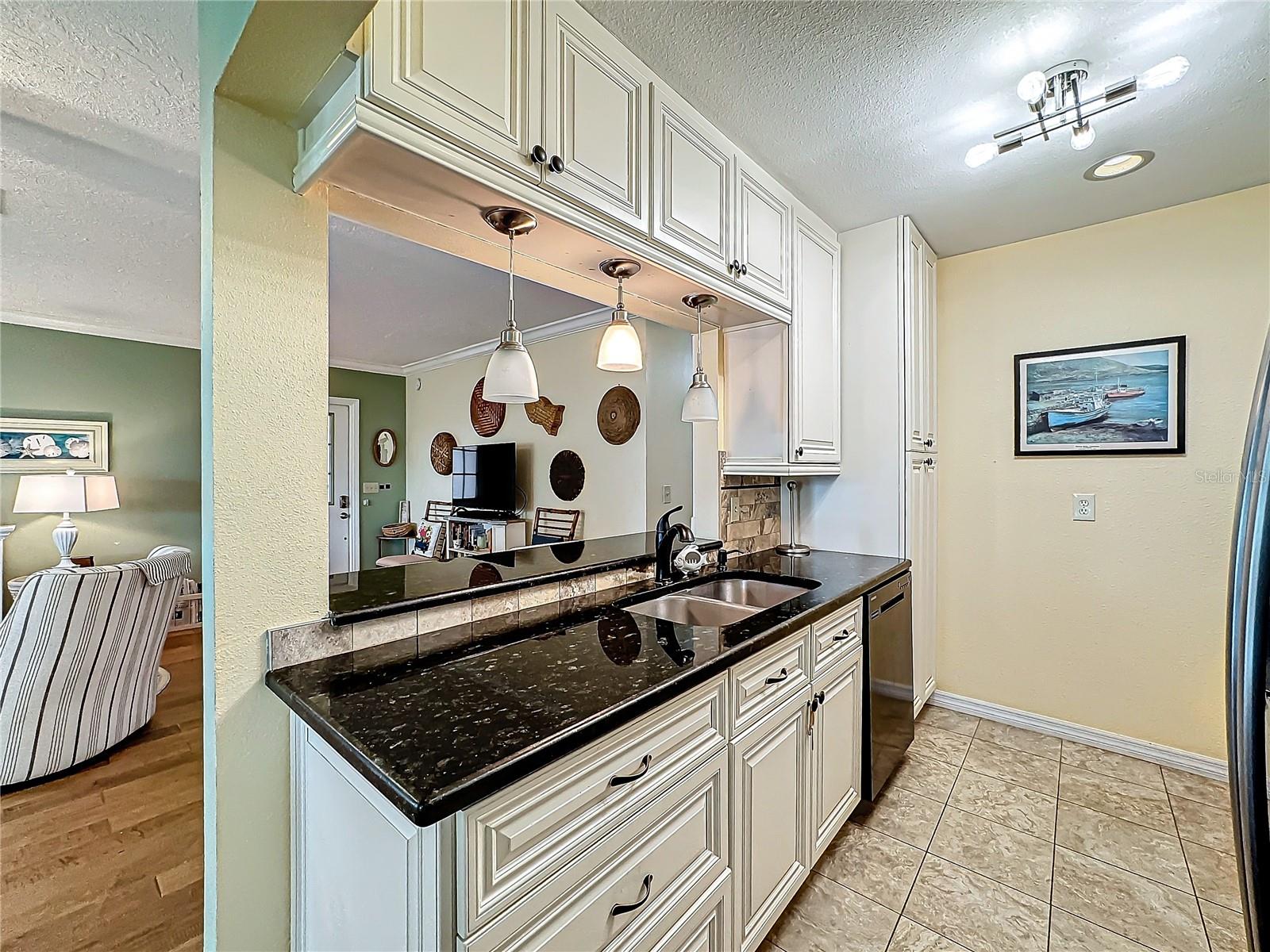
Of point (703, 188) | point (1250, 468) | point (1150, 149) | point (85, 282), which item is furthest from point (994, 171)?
point (85, 282)

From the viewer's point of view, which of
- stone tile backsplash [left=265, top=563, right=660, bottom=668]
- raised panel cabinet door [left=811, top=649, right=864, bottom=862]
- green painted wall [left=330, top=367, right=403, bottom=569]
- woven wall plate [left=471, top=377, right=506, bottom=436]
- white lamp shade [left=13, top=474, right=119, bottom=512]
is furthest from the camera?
green painted wall [left=330, top=367, right=403, bottom=569]

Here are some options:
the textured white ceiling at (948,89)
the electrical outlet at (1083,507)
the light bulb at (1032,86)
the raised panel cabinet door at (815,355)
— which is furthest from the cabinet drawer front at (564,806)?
the electrical outlet at (1083,507)

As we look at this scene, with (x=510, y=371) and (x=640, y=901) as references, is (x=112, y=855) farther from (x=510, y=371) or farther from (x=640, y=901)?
(x=510, y=371)

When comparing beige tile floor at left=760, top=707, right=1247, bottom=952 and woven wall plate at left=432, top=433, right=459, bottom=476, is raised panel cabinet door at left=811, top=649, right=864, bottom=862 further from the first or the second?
woven wall plate at left=432, top=433, right=459, bottom=476

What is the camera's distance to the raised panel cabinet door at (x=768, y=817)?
1322mm

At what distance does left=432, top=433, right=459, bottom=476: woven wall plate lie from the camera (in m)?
3.87

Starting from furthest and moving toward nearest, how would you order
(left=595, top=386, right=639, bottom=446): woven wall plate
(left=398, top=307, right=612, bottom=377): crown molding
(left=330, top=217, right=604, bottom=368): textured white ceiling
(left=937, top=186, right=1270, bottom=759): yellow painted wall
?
(left=398, top=307, right=612, bottom=377): crown molding → (left=595, top=386, right=639, bottom=446): woven wall plate → (left=330, top=217, right=604, bottom=368): textured white ceiling → (left=937, top=186, right=1270, bottom=759): yellow painted wall

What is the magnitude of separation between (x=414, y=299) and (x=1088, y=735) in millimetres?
4029

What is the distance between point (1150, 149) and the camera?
1.94 metres

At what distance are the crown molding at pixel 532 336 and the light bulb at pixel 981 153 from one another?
1.51 meters

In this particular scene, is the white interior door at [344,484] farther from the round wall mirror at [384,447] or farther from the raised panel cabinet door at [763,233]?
the raised panel cabinet door at [763,233]

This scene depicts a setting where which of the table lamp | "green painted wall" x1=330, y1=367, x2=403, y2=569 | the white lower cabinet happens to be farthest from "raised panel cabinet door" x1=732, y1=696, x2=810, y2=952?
the table lamp

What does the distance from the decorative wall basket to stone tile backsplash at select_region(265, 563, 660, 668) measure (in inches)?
67.7

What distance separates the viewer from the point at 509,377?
140 centimetres
